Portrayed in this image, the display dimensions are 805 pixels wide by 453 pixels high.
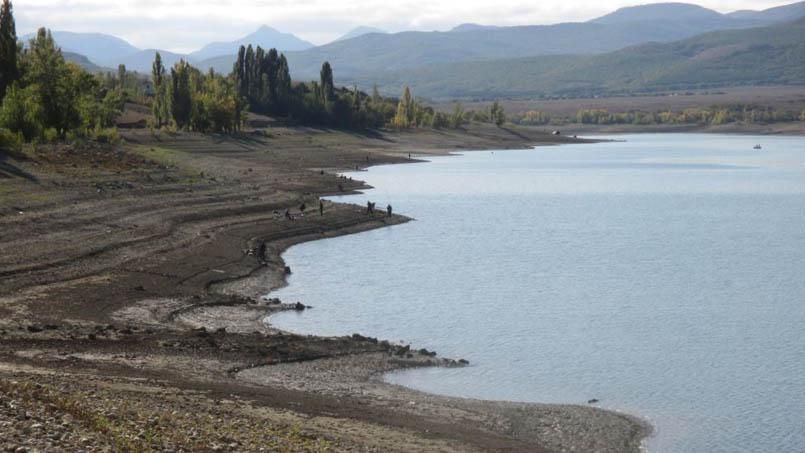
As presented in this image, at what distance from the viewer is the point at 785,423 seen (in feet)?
90.1

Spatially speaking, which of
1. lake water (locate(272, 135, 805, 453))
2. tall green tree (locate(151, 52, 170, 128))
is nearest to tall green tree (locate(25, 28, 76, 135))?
lake water (locate(272, 135, 805, 453))

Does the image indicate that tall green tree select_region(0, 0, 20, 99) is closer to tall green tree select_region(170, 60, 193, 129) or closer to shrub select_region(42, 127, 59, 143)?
shrub select_region(42, 127, 59, 143)

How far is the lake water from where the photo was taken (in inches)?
1177

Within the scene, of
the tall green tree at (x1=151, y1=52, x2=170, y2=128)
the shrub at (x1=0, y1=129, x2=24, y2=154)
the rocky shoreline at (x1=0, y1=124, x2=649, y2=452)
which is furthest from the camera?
the tall green tree at (x1=151, y1=52, x2=170, y2=128)

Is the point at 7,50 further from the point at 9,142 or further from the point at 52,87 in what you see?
the point at 9,142

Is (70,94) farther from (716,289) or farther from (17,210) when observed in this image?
(716,289)

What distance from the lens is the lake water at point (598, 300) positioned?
29891 mm

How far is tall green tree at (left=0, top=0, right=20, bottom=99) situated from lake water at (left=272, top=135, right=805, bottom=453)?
28659 millimetres

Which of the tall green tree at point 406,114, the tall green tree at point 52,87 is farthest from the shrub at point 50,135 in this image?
the tall green tree at point 406,114

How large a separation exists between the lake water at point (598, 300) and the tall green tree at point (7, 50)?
94.0 ft

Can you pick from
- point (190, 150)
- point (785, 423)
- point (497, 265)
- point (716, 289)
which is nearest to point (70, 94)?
point (190, 150)

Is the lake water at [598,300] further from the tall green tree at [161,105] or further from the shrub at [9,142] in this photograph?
the tall green tree at [161,105]

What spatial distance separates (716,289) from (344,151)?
83902 millimetres

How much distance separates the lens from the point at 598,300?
44531 mm
